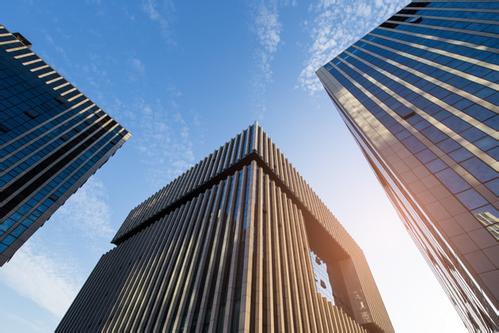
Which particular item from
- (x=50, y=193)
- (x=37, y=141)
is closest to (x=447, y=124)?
(x=50, y=193)

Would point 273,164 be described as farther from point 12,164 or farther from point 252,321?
point 12,164

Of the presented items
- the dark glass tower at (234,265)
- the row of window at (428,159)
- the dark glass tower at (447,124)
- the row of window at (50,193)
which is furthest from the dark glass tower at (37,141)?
the row of window at (428,159)

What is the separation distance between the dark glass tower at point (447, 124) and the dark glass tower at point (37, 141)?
2252 inches

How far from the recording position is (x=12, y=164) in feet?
144

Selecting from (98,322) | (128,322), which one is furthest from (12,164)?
(128,322)

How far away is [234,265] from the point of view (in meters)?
24.7

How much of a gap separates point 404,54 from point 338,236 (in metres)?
39.7

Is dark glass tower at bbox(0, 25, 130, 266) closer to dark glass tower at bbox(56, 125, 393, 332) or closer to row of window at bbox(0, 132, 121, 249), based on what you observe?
row of window at bbox(0, 132, 121, 249)

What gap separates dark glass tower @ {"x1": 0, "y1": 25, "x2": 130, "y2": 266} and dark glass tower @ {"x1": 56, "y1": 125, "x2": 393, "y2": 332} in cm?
1675

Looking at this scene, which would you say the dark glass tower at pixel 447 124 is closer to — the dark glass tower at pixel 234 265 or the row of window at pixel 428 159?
the row of window at pixel 428 159

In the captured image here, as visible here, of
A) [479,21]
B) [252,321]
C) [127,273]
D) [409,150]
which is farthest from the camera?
[127,273]

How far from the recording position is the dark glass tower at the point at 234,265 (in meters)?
23.4

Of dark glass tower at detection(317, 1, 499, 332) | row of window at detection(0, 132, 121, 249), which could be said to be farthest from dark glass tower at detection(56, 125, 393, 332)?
row of window at detection(0, 132, 121, 249)

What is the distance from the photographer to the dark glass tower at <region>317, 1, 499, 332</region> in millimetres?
15625
